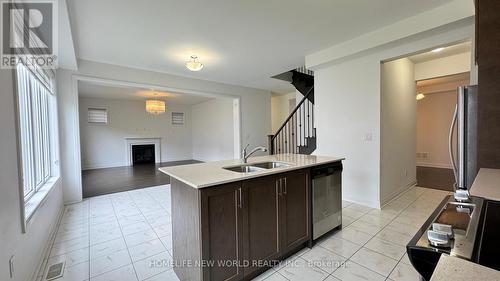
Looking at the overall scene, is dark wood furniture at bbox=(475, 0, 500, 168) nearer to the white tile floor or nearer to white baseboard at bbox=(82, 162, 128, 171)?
the white tile floor

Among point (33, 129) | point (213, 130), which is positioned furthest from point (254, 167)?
point (213, 130)

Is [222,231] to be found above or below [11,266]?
above

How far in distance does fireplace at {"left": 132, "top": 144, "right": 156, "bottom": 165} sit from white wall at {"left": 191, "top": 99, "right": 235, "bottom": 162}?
1888 millimetres

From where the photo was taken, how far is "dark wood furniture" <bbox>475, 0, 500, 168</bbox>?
1514 millimetres

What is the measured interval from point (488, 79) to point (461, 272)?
1.77m

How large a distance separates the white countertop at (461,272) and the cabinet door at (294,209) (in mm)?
1487

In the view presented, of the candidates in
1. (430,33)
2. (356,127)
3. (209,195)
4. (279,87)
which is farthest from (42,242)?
(279,87)

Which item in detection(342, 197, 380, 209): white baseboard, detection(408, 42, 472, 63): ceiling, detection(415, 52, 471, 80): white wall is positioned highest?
detection(408, 42, 472, 63): ceiling

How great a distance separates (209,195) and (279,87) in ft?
18.6

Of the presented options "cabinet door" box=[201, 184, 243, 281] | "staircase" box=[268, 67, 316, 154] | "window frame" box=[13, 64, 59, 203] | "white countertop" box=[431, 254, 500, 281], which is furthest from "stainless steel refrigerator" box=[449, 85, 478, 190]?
"window frame" box=[13, 64, 59, 203]

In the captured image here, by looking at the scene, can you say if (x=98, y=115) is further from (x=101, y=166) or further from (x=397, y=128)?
(x=397, y=128)

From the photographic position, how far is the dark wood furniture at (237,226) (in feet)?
5.19

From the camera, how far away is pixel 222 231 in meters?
1.65

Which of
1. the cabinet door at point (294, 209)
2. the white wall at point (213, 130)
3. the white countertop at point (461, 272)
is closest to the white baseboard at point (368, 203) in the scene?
the cabinet door at point (294, 209)
